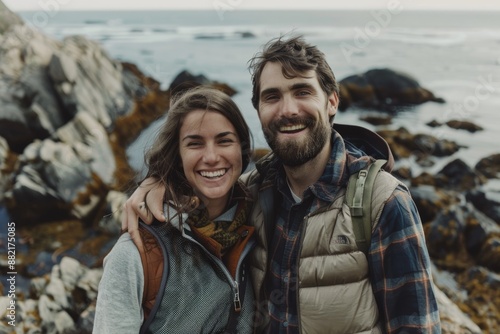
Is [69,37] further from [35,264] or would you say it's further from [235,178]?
[235,178]

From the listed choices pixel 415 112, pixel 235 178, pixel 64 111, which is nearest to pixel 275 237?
pixel 235 178

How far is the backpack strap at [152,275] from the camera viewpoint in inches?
110

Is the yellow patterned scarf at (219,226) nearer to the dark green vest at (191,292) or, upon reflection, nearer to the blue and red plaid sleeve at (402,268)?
the dark green vest at (191,292)

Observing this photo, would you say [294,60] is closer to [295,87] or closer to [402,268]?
[295,87]

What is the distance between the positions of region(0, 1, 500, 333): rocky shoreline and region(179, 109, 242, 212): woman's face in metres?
4.12

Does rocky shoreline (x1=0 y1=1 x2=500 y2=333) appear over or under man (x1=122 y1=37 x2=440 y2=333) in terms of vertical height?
under

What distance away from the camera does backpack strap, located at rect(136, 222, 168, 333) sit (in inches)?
110

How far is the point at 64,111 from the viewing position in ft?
53.7

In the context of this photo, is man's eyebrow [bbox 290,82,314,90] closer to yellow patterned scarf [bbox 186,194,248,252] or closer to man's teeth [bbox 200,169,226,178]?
man's teeth [bbox 200,169,226,178]

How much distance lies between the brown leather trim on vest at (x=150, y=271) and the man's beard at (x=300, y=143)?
4.30 ft

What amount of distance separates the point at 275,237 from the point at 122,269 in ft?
4.11

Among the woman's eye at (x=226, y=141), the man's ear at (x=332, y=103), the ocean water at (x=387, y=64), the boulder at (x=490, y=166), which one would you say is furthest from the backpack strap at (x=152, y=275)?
the boulder at (x=490, y=166)

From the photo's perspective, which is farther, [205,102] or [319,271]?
[205,102]

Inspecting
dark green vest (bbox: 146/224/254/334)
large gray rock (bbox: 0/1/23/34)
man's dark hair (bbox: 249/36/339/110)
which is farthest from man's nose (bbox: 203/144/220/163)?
large gray rock (bbox: 0/1/23/34)
